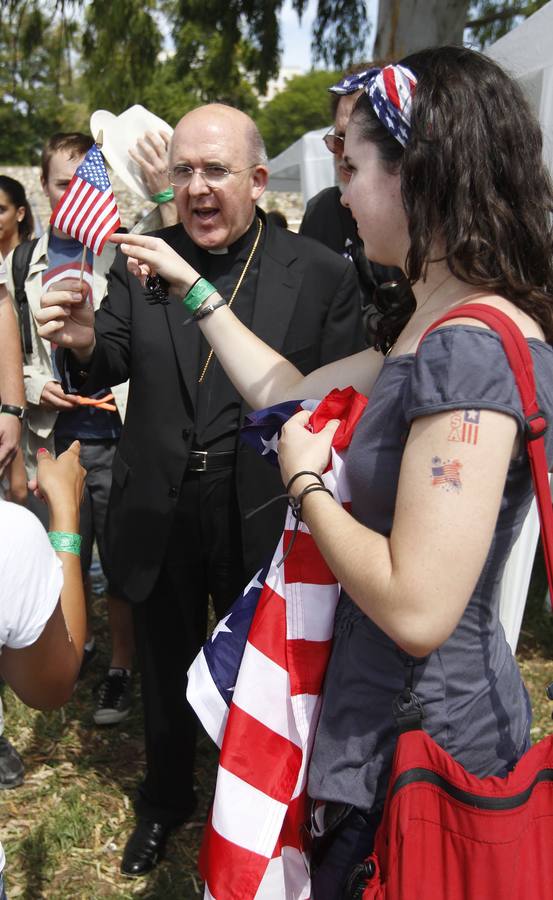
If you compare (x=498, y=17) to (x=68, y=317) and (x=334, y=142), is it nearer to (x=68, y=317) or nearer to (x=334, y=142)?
(x=334, y=142)

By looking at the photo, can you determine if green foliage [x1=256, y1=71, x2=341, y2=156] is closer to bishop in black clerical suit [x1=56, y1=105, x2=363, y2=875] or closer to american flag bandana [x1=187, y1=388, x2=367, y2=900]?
bishop in black clerical suit [x1=56, y1=105, x2=363, y2=875]

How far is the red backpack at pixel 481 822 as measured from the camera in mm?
1232

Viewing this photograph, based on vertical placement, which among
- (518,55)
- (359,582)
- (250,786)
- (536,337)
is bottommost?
(250,786)

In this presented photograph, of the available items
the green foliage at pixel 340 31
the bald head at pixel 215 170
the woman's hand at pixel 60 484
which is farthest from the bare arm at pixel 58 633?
the green foliage at pixel 340 31

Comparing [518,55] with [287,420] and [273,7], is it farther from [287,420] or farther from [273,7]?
[273,7]

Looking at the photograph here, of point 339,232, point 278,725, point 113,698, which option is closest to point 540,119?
point 339,232

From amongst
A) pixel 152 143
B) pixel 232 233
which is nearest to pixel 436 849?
pixel 232 233

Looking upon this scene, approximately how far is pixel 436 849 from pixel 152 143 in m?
2.55

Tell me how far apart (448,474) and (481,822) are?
20.6 inches

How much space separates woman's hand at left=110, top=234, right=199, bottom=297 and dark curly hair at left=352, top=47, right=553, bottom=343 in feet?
2.61

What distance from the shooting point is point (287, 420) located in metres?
1.71

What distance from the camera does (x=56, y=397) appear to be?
3.72 m

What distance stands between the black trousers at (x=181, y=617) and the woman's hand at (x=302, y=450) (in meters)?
1.09

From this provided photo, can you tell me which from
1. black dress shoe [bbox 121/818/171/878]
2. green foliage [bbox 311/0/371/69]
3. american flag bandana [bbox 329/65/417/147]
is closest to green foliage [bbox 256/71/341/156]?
green foliage [bbox 311/0/371/69]
